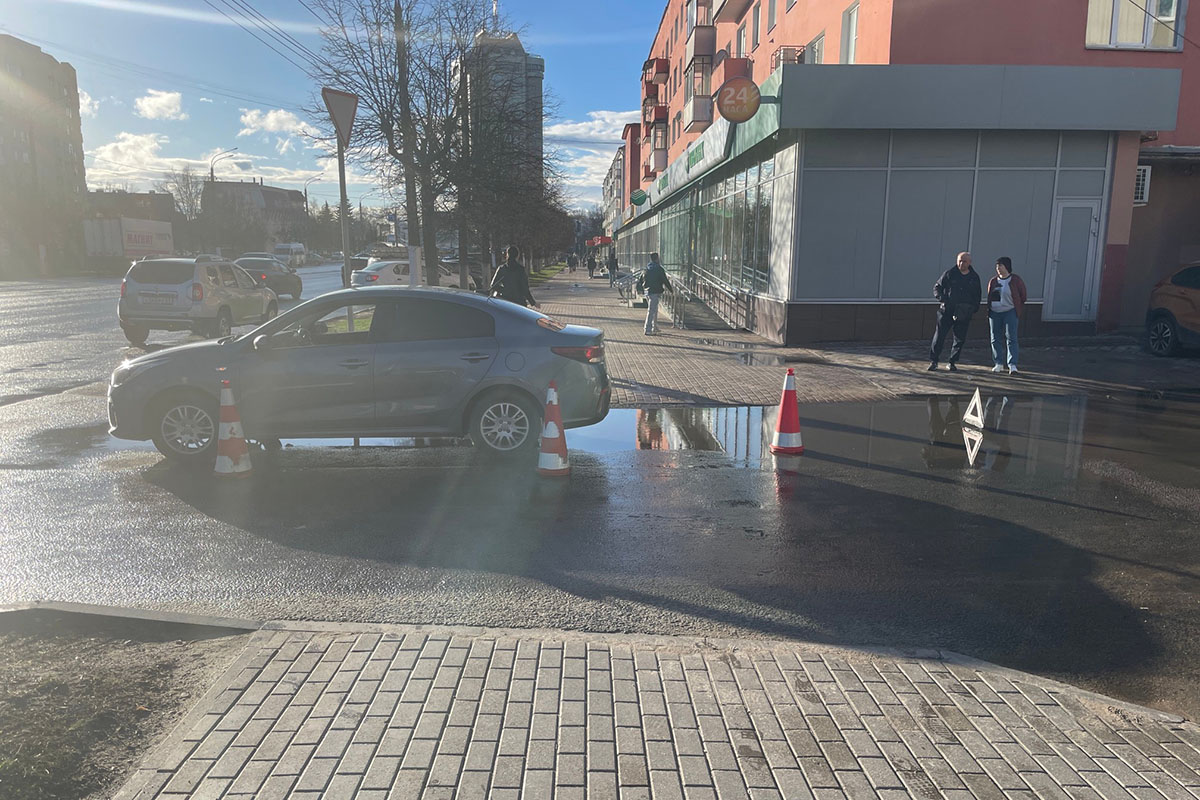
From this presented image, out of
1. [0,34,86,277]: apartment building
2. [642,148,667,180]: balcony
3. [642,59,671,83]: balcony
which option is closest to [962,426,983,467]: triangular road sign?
[642,148,667,180]: balcony

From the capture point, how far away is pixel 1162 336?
14031 mm

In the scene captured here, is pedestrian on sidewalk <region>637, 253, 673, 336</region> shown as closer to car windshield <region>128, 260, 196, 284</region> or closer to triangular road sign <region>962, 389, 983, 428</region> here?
car windshield <region>128, 260, 196, 284</region>

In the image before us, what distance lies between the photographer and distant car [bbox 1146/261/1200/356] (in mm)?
13297

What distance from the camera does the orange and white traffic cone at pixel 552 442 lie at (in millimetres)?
7172

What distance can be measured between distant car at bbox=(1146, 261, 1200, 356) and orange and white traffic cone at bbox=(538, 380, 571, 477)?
11682 mm

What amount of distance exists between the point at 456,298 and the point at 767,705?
5.33 meters

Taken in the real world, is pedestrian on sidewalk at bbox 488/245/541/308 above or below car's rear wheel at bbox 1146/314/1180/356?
above

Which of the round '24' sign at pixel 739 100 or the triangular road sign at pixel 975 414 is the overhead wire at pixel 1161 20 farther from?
the triangular road sign at pixel 975 414

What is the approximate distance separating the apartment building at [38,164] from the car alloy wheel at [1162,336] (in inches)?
2368

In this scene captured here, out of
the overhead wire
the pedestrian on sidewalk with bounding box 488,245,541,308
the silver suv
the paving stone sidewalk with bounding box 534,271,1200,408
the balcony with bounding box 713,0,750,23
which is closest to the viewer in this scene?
the paving stone sidewalk with bounding box 534,271,1200,408

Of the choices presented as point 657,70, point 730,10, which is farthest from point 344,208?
point 657,70

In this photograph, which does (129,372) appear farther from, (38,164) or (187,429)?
(38,164)

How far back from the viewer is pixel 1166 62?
1698 cm

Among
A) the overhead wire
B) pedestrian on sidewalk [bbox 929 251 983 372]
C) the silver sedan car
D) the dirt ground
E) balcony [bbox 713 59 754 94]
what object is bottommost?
the dirt ground
